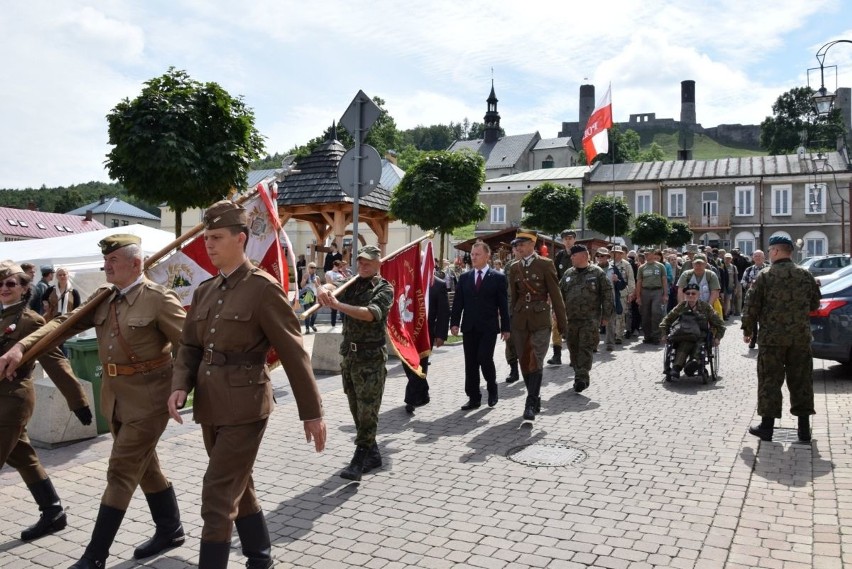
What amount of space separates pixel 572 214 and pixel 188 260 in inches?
1337

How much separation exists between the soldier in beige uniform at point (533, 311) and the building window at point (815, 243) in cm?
5194

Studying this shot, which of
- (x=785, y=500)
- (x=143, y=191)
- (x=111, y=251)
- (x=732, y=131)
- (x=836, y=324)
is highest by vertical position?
(x=732, y=131)

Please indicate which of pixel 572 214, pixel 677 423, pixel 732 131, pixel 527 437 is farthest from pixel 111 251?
pixel 732 131

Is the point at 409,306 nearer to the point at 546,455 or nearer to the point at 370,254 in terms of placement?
the point at 370,254

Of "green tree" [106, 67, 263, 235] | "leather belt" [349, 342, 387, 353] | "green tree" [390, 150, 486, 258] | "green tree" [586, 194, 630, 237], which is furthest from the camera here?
"green tree" [586, 194, 630, 237]

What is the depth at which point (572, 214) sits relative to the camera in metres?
39.5

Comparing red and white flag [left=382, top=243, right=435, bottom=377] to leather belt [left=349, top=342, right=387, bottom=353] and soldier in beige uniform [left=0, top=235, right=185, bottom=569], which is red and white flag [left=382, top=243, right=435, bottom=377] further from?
soldier in beige uniform [left=0, top=235, right=185, bottom=569]

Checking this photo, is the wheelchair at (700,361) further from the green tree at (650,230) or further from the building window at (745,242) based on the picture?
the building window at (745,242)

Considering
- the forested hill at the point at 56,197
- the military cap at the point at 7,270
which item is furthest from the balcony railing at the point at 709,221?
the forested hill at the point at 56,197

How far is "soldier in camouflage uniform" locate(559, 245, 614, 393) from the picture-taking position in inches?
383

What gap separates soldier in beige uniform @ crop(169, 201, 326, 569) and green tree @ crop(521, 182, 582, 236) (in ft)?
121

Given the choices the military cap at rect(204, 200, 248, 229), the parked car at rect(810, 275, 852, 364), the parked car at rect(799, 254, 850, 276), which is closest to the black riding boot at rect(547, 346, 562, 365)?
the parked car at rect(810, 275, 852, 364)

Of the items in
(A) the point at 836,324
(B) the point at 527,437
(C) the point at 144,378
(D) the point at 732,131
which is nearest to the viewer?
(C) the point at 144,378

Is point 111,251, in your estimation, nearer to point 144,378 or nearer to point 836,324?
point 144,378
